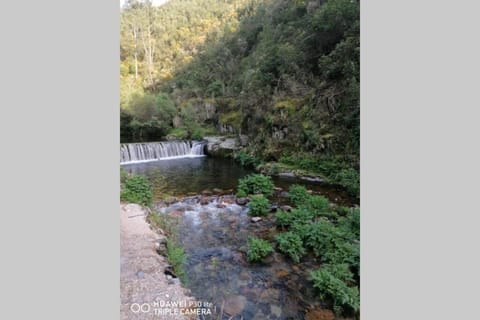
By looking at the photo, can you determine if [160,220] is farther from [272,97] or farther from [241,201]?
[272,97]

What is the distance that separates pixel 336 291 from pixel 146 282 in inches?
98.7

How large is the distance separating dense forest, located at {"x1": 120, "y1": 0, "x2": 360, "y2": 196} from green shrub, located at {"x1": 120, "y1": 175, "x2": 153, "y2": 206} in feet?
8.77

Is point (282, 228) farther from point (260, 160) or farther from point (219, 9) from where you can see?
point (219, 9)

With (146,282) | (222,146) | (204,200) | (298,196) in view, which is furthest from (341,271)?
(222,146)

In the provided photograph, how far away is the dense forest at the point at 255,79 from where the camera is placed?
27.5 feet

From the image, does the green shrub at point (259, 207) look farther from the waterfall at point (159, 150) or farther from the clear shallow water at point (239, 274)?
the waterfall at point (159, 150)

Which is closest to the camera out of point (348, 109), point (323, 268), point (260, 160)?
point (323, 268)

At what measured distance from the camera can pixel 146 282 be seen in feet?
11.7

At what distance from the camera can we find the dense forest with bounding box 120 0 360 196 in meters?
8.39

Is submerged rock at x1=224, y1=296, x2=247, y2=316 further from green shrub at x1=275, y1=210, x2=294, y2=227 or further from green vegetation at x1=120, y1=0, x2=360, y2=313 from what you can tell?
green shrub at x1=275, y1=210, x2=294, y2=227

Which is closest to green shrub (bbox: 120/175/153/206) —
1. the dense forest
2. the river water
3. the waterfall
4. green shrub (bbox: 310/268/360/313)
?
the river water

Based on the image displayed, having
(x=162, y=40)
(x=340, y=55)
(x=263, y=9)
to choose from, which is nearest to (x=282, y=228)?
(x=340, y=55)

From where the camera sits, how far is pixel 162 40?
50.3 feet

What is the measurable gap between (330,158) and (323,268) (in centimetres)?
543
